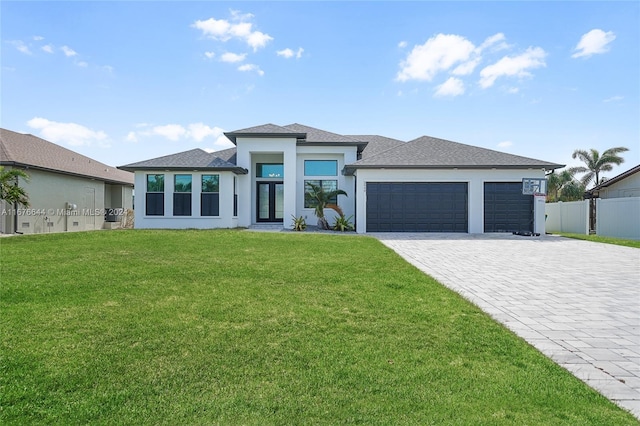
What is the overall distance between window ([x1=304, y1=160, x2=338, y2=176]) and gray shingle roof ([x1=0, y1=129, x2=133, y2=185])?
14122 millimetres

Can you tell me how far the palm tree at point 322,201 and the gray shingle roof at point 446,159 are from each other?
1.57 meters

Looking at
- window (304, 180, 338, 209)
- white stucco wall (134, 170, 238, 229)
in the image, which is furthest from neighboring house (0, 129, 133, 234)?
window (304, 180, 338, 209)

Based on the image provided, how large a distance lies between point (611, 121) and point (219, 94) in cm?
2033

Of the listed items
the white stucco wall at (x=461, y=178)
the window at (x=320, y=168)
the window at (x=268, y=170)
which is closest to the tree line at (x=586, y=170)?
→ the white stucco wall at (x=461, y=178)

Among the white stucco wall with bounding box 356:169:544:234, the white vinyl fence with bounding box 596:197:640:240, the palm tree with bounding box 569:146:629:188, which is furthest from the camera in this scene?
the palm tree with bounding box 569:146:629:188

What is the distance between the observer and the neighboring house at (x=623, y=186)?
69.7ft

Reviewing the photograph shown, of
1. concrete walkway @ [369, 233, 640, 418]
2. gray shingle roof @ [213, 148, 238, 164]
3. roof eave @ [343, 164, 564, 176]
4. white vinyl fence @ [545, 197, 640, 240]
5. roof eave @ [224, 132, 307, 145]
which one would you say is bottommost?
concrete walkway @ [369, 233, 640, 418]

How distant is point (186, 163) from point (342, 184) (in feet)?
28.2

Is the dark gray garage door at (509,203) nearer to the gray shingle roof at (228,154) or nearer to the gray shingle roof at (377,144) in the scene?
the gray shingle roof at (377,144)

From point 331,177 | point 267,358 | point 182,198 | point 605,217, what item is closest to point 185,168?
point 182,198

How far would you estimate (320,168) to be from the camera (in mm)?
19625

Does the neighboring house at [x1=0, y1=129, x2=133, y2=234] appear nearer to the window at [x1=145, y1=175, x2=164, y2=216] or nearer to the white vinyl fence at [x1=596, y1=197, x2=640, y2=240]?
the window at [x1=145, y1=175, x2=164, y2=216]

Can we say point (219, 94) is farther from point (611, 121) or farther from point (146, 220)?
point (611, 121)

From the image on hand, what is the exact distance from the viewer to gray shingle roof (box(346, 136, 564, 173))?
54.5 ft
